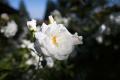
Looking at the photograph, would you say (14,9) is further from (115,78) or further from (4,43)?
(115,78)

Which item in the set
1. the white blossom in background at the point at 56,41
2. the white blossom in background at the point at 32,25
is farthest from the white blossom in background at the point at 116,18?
the white blossom in background at the point at 56,41

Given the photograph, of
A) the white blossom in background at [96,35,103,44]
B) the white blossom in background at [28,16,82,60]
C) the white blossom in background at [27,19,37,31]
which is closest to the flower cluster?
the white blossom in background at [28,16,82,60]

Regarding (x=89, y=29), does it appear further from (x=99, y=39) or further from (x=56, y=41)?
(x=56, y=41)

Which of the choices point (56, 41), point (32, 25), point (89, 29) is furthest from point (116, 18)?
point (56, 41)

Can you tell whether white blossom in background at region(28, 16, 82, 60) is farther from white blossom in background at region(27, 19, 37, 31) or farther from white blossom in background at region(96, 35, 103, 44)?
white blossom in background at region(96, 35, 103, 44)

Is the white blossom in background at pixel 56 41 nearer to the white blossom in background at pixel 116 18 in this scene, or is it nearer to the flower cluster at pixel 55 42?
the flower cluster at pixel 55 42

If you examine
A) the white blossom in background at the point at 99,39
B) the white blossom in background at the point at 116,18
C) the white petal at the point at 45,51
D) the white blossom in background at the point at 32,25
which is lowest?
the white petal at the point at 45,51

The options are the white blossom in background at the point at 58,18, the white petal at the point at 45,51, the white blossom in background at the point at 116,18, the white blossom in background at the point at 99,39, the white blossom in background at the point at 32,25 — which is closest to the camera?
the white petal at the point at 45,51

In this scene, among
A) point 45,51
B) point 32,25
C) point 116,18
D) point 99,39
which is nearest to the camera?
point 45,51

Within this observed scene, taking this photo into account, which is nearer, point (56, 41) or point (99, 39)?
point (56, 41)
